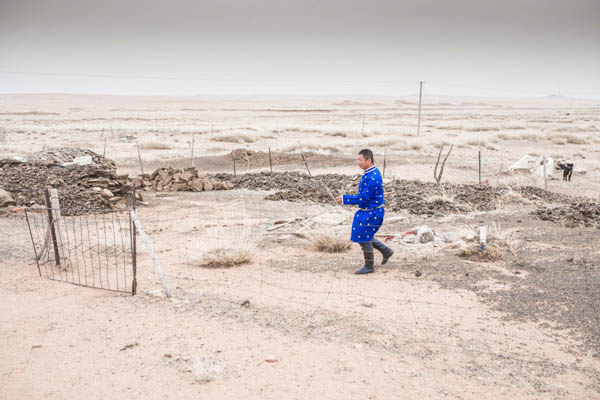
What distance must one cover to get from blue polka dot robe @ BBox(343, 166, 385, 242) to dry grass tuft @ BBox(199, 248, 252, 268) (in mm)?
1824

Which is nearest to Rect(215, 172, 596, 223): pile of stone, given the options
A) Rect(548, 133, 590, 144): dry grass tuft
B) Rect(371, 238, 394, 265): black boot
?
Rect(371, 238, 394, 265): black boot

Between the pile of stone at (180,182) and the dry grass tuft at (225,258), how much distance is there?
7189mm

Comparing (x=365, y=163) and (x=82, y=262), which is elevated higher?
(x=365, y=163)

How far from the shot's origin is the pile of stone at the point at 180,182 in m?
14.4

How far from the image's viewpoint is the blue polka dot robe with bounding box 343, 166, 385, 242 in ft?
21.1

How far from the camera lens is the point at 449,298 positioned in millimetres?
5969

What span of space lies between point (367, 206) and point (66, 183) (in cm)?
885

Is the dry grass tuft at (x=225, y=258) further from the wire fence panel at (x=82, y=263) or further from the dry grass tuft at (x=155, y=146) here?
the dry grass tuft at (x=155, y=146)

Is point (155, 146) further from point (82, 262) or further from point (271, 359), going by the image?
point (271, 359)

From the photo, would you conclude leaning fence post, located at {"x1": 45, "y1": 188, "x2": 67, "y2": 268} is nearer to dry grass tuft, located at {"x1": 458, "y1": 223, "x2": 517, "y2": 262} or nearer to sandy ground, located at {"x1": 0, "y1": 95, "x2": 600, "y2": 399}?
sandy ground, located at {"x1": 0, "y1": 95, "x2": 600, "y2": 399}

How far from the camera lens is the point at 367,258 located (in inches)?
267

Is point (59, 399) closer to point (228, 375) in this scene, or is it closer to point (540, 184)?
point (228, 375)

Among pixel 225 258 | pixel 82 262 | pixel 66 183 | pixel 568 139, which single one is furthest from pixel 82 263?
pixel 568 139

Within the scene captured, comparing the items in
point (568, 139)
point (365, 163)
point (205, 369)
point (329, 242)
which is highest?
point (365, 163)
